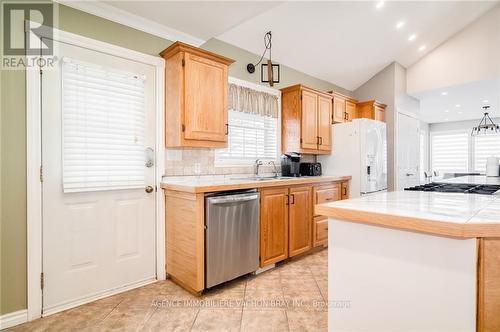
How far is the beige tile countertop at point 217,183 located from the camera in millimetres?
2225

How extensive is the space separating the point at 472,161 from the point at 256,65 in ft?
28.4

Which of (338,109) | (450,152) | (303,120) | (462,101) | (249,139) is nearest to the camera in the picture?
(249,139)

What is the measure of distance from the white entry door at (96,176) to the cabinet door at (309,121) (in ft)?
6.60

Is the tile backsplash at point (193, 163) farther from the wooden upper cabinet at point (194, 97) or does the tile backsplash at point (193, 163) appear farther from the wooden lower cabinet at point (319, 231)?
the wooden lower cabinet at point (319, 231)

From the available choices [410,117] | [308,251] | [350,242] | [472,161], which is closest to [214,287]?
[308,251]

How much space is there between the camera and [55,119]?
81.8 inches

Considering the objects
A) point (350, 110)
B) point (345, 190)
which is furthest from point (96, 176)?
point (350, 110)

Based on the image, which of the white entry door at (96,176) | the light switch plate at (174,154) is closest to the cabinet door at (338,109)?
the light switch plate at (174,154)

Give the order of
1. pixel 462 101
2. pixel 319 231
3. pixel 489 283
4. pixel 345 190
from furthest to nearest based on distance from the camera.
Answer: pixel 462 101, pixel 345 190, pixel 319 231, pixel 489 283

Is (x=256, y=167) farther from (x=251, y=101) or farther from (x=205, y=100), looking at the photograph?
(x=205, y=100)

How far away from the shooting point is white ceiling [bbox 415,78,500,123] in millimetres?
4879

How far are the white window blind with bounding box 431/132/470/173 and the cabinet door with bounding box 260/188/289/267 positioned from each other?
28.4ft

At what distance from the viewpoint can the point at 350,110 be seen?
4.59 metres

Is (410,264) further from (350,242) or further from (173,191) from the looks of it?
(173,191)
